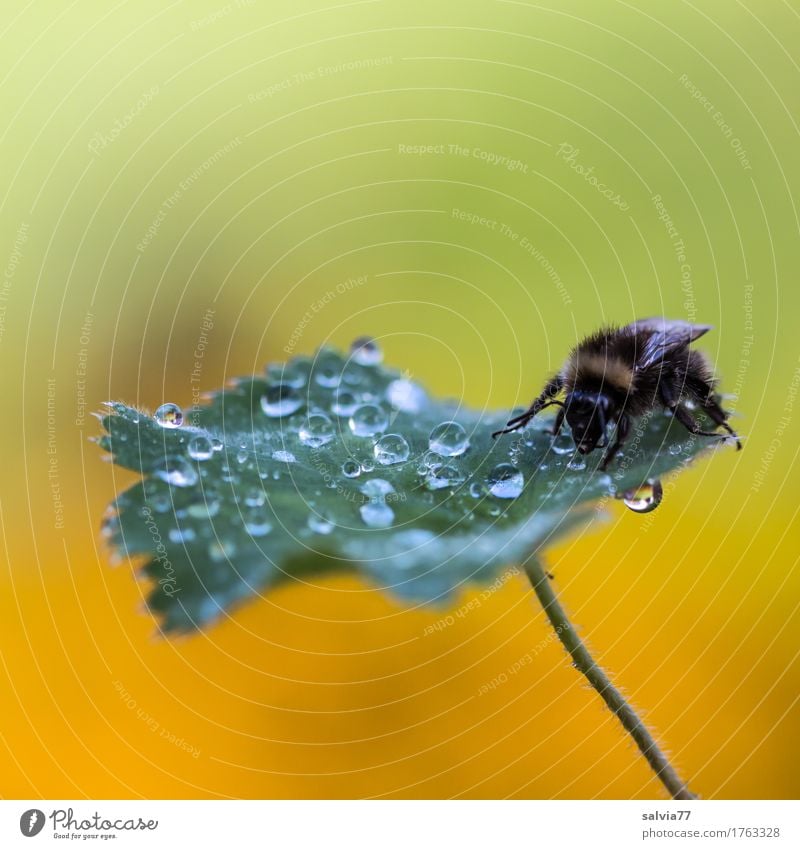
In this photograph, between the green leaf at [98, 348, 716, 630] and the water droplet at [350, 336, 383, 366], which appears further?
the water droplet at [350, 336, 383, 366]

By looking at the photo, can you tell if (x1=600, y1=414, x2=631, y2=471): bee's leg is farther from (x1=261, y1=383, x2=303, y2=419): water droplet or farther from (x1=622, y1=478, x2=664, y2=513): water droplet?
(x1=261, y1=383, x2=303, y2=419): water droplet

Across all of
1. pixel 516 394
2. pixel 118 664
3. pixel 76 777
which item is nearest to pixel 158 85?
Result: pixel 516 394

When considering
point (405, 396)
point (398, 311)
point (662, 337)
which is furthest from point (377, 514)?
point (398, 311)

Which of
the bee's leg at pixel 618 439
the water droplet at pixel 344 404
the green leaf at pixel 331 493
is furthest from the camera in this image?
the water droplet at pixel 344 404

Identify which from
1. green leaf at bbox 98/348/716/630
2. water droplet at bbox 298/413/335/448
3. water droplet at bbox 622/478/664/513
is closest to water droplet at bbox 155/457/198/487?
green leaf at bbox 98/348/716/630

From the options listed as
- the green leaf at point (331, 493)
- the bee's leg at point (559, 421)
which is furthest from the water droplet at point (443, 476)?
the bee's leg at point (559, 421)

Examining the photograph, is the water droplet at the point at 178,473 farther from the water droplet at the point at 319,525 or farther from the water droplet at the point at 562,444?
the water droplet at the point at 562,444

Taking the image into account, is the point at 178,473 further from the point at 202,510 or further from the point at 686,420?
the point at 686,420
